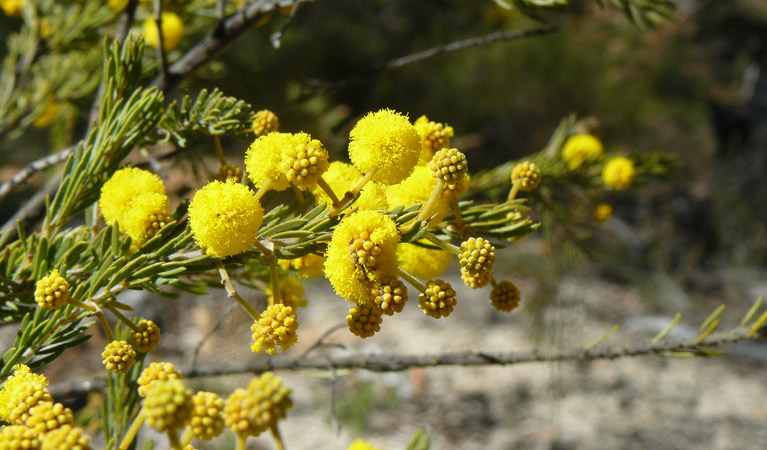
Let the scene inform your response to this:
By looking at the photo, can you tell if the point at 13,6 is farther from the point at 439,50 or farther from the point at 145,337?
the point at 145,337

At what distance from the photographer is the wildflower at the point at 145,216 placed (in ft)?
1.94

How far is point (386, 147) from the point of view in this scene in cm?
54

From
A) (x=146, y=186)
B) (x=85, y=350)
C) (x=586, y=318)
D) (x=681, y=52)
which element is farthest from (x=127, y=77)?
(x=681, y=52)

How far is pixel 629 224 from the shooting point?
4668 mm

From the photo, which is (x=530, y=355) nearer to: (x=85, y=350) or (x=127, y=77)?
(x=127, y=77)

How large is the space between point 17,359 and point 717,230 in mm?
4896

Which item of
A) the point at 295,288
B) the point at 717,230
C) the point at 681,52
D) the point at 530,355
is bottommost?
the point at 717,230

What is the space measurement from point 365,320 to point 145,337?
0.26 m

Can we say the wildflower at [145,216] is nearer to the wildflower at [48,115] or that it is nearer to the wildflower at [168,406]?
the wildflower at [168,406]

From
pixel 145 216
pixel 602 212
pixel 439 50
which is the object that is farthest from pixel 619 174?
pixel 145 216

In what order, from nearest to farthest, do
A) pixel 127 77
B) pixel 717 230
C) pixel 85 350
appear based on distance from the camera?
pixel 127 77 → pixel 85 350 → pixel 717 230

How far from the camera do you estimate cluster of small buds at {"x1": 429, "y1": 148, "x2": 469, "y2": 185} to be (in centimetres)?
52

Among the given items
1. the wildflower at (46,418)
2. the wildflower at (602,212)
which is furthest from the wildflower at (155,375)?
the wildflower at (602,212)

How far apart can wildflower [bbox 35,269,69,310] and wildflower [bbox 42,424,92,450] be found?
154 mm
